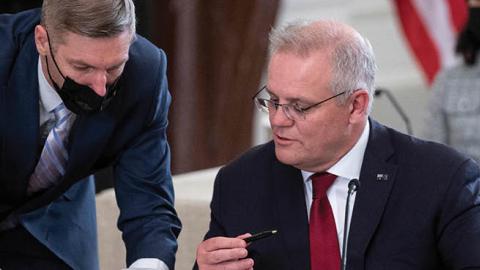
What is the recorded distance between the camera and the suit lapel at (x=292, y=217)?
9.65ft

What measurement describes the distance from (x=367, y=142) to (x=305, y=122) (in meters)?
0.21

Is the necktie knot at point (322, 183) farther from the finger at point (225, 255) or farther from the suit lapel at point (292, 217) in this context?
the finger at point (225, 255)

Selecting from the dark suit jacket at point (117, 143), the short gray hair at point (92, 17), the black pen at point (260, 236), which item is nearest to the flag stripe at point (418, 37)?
the dark suit jacket at point (117, 143)

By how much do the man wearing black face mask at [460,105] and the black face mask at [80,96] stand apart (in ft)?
7.97

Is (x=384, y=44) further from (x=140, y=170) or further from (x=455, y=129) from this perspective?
(x=140, y=170)

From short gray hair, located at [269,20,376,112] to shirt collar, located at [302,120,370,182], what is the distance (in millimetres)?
156

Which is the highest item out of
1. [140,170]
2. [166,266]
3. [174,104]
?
[140,170]

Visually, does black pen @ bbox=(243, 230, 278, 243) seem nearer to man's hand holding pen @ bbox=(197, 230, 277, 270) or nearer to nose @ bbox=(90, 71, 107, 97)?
man's hand holding pen @ bbox=(197, 230, 277, 270)

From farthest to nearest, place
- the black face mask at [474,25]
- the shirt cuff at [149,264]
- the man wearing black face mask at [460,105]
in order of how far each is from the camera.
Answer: the black face mask at [474,25] → the man wearing black face mask at [460,105] → the shirt cuff at [149,264]

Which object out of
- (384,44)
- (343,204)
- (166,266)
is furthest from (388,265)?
(384,44)

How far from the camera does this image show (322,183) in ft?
9.67

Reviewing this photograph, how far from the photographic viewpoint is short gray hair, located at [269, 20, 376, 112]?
2.84 m

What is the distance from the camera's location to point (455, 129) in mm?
5191

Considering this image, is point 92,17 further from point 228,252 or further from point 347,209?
point 347,209
